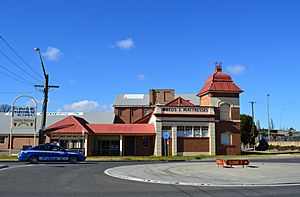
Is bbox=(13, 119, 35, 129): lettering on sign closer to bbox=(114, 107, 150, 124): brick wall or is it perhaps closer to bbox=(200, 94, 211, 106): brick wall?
bbox=(200, 94, 211, 106): brick wall

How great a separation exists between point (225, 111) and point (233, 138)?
344cm

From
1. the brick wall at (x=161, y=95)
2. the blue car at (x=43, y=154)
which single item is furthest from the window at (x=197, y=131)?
the brick wall at (x=161, y=95)

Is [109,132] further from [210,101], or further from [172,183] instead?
[172,183]

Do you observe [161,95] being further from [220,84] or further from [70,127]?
[70,127]

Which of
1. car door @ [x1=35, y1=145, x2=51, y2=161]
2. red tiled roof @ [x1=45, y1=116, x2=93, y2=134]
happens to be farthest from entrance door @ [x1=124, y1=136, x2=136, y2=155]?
car door @ [x1=35, y1=145, x2=51, y2=161]

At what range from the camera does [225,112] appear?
142ft

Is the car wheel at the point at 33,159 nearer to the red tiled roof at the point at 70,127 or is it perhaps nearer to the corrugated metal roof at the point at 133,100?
the red tiled roof at the point at 70,127

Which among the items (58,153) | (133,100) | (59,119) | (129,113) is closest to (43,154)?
(58,153)

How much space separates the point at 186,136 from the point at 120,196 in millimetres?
30383

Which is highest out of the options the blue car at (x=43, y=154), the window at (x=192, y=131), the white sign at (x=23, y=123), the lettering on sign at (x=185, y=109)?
the lettering on sign at (x=185, y=109)

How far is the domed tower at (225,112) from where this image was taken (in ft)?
139

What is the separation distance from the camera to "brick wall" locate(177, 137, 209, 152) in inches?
1594

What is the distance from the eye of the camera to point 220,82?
4494 centimetres

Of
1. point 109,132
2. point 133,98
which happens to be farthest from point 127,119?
point 109,132
